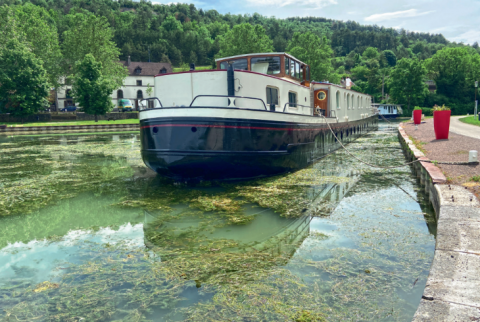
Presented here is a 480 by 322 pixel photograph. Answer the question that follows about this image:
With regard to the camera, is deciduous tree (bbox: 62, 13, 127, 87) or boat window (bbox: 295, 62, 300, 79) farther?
deciduous tree (bbox: 62, 13, 127, 87)

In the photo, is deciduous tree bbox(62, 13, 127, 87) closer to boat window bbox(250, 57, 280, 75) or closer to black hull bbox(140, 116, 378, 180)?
boat window bbox(250, 57, 280, 75)

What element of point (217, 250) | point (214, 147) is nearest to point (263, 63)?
point (214, 147)

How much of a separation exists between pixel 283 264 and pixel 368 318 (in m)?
1.28

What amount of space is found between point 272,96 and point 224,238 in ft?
19.2

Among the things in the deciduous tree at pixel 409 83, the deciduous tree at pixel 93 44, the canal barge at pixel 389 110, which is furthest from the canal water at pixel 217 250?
the deciduous tree at pixel 409 83

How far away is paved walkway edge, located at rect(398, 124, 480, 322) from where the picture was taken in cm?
252

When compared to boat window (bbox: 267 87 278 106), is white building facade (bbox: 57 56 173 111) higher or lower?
higher

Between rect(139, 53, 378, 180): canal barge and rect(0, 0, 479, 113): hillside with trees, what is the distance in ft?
126

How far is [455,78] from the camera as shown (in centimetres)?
6381

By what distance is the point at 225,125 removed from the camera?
789cm

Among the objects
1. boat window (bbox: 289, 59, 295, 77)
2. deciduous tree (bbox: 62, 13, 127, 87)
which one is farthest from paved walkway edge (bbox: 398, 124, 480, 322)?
deciduous tree (bbox: 62, 13, 127, 87)

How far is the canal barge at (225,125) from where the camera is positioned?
25.7 ft

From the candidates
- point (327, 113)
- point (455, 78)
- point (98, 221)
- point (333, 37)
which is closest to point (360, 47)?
point (333, 37)

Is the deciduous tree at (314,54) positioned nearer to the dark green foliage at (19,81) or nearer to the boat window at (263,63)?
the dark green foliage at (19,81)
